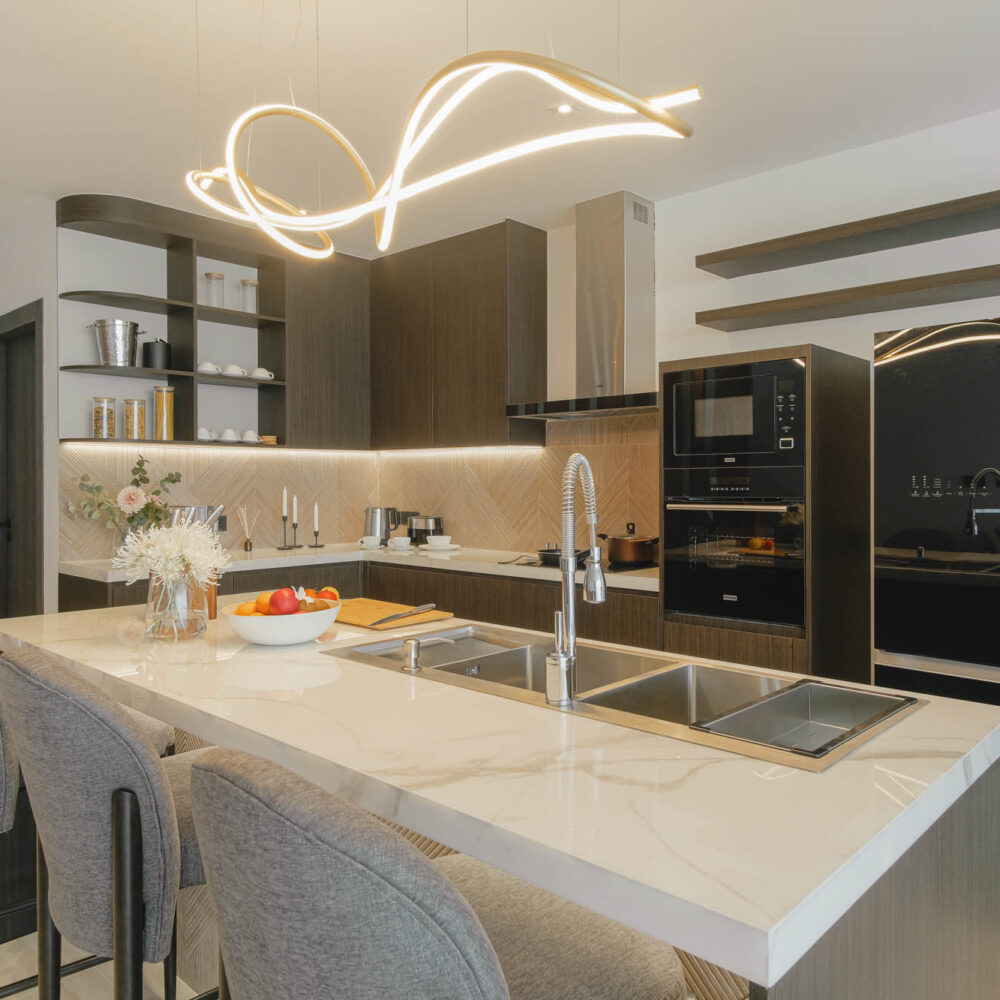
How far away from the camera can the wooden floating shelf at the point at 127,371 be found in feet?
A: 13.2

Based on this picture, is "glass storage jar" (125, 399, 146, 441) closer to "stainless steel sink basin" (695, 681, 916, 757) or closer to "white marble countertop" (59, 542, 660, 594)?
"white marble countertop" (59, 542, 660, 594)

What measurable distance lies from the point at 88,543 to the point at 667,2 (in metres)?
3.56

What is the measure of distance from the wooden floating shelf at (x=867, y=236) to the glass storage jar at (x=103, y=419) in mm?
2923

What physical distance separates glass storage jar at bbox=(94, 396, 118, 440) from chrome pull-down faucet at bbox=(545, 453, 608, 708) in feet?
10.7

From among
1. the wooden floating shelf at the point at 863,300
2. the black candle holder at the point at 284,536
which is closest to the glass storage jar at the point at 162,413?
the black candle holder at the point at 284,536

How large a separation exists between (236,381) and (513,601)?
2049 millimetres

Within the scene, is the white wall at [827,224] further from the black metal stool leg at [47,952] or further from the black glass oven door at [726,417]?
the black metal stool leg at [47,952]

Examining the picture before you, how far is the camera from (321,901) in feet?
2.38

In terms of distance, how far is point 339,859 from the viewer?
2.31 ft

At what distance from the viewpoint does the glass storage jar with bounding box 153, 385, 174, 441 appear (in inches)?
170

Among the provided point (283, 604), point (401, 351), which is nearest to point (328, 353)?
point (401, 351)

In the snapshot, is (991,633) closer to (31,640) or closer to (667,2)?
(667,2)

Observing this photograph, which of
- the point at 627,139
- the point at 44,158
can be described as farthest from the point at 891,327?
the point at 44,158

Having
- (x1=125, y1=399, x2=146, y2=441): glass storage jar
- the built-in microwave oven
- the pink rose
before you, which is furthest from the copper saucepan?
(x1=125, y1=399, x2=146, y2=441): glass storage jar
